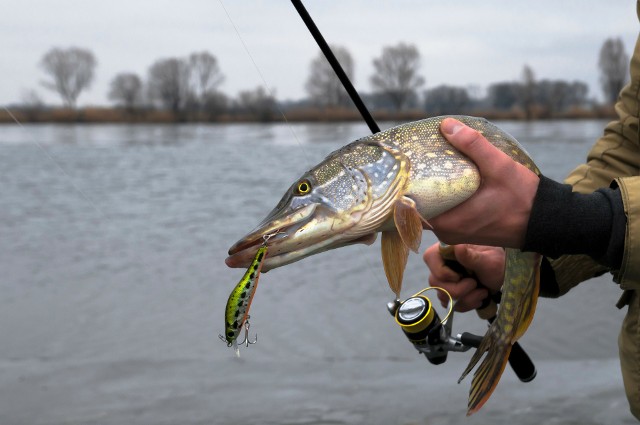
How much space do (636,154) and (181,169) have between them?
38.8 ft

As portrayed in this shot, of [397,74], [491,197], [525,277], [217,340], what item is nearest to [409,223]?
[491,197]

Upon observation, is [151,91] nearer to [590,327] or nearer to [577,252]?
[590,327]

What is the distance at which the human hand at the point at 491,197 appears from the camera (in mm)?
1595

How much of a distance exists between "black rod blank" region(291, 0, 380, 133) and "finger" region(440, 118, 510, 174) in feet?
2.29

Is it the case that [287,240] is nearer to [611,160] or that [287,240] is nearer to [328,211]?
[328,211]

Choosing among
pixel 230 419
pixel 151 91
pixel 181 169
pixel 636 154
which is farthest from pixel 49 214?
pixel 151 91

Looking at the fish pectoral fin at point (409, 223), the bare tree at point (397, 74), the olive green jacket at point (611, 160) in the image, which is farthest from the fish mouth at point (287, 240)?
the bare tree at point (397, 74)

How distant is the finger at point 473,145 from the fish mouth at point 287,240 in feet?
1.06

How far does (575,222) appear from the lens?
62.5 inches

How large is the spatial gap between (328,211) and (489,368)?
0.65m

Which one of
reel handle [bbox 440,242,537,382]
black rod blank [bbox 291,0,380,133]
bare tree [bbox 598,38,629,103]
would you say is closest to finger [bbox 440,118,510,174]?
black rod blank [bbox 291,0,380,133]

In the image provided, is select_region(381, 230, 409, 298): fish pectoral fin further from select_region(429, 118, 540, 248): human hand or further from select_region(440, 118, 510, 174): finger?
select_region(440, 118, 510, 174): finger

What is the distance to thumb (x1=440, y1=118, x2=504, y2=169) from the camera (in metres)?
1.59

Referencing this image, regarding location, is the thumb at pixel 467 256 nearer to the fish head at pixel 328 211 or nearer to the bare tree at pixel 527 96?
the fish head at pixel 328 211
